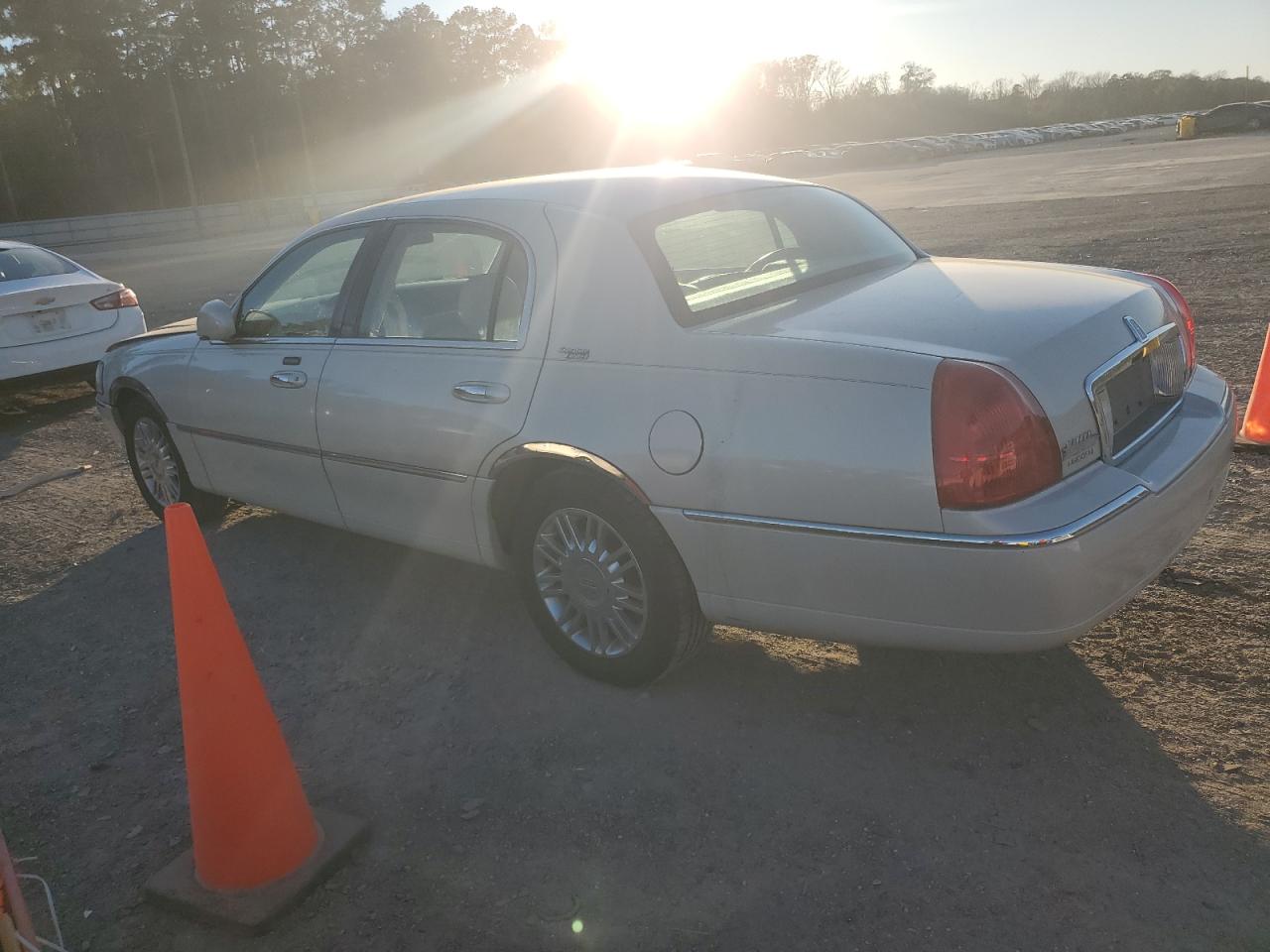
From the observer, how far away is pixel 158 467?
225 inches

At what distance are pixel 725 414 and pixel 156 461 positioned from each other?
3881mm

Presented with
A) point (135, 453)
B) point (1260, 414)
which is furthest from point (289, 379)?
point (1260, 414)

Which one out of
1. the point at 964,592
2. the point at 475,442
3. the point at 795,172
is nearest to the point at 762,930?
the point at 964,592

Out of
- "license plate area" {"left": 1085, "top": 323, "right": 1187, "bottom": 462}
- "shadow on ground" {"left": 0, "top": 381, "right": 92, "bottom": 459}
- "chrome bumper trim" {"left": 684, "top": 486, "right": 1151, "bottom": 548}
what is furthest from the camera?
"shadow on ground" {"left": 0, "top": 381, "right": 92, "bottom": 459}

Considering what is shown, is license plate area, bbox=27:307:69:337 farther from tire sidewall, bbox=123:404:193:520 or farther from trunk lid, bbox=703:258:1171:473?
trunk lid, bbox=703:258:1171:473

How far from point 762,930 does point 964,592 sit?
3.20 ft

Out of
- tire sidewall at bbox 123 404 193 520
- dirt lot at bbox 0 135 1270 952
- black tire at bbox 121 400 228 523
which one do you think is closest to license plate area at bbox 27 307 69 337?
tire sidewall at bbox 123 404 193 520

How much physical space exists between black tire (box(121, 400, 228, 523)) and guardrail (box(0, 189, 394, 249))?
1533 inches

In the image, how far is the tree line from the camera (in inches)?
2146

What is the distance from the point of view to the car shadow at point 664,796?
2549mm

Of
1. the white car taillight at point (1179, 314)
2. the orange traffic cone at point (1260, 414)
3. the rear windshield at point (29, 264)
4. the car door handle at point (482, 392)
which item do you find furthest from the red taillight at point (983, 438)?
the rear windshield at point (29, 264)

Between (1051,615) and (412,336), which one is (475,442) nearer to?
(412,336)

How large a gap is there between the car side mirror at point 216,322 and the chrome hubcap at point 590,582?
205 cm

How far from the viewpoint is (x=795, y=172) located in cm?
4697
